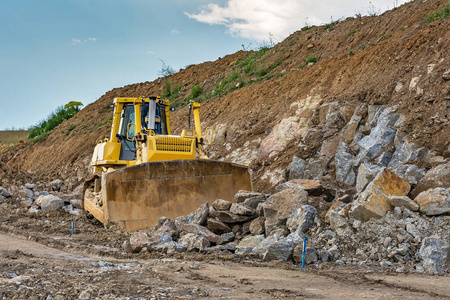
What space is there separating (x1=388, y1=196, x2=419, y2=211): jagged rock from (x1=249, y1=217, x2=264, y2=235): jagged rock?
79.6 inches

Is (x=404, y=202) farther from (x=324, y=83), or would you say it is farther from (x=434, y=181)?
(x=324, y=83)

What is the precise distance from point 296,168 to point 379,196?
5.06m

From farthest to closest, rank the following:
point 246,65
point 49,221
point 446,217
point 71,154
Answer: point 71,154 → point 246,65 → point 49,221 → point 446,217

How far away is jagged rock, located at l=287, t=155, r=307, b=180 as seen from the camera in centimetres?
1216

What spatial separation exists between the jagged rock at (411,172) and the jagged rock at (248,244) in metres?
2.49

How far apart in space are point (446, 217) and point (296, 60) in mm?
14304

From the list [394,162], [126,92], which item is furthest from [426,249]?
[126,92]

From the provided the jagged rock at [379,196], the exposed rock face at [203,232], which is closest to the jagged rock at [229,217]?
the exposed rock face at [203,232]

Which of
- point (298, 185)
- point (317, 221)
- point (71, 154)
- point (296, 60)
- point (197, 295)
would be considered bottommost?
point (197, 295)

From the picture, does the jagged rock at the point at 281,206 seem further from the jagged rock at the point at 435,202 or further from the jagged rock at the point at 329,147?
the jagged rock at the point at 329,147

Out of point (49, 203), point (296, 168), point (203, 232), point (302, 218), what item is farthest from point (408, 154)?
point (49, 203)

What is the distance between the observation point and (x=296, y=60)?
2038 cm

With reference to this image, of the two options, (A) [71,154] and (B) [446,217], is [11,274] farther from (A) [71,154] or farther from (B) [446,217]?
(A) [71,154]

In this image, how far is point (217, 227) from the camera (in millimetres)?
8320
